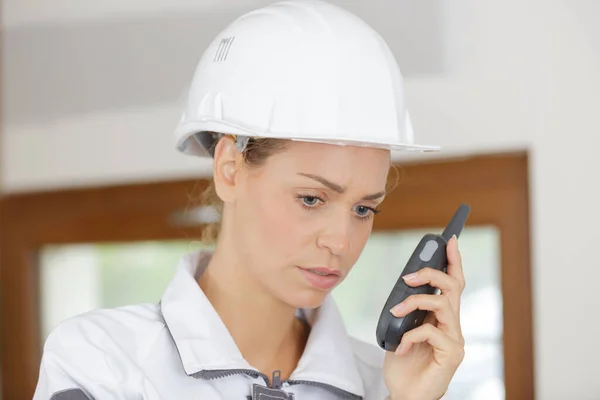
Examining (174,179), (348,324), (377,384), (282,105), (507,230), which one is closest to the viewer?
(282,105)

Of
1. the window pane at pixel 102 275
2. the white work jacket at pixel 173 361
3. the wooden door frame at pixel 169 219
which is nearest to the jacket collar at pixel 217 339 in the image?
the white work jacket at pixel 173 361

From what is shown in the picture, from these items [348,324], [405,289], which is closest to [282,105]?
[405,289]

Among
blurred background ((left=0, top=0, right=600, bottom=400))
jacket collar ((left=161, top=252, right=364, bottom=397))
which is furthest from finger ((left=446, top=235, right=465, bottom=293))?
blurred background ((left=0, top=0, right=600, bottom=400))

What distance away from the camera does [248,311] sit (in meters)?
1.06

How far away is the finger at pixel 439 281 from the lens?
96 centimetres

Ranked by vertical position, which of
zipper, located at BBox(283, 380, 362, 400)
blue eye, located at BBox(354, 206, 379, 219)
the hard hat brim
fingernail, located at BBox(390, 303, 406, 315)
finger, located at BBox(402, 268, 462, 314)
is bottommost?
zipper, located at BBox(283, 380, 362, 400)

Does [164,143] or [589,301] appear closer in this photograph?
[589,301]

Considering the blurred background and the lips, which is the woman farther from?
the blurred background

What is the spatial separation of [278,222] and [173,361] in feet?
0.69

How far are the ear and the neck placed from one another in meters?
0.09

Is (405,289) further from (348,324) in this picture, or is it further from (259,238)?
(348,324)

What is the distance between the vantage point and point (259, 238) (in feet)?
3.19

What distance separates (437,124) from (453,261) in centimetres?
69

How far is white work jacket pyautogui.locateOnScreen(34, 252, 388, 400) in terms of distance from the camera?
0.94m
